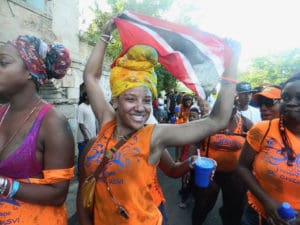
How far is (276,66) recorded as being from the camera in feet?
82.1

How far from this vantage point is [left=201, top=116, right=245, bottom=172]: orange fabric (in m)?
3.67

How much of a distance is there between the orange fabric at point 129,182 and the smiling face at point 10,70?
0.61 m

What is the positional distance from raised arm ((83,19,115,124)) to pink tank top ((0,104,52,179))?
1.89 ft

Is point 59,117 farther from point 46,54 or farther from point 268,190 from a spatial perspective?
point 268,190

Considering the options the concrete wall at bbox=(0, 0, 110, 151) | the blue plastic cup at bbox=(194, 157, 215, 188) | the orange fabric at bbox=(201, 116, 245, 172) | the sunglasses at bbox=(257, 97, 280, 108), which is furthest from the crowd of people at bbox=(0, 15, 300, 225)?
the concrete wall at bbox=(0, 0, 110, 151)

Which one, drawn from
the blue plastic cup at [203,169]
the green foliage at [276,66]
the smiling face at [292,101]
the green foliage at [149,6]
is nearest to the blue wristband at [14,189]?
the blue plastic cup at [203,169]

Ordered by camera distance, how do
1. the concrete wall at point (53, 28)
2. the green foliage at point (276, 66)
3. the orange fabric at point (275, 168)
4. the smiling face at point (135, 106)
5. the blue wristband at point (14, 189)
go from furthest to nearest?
1. the green foliage at point (276, 66)
2. the concrete wall at point (53, 28)
3. the orange fabric at point (275, 168)
4. the smiling face at point (135, 106)
5. the blue wristband at point (14, 189)

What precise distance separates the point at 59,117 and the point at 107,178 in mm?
457

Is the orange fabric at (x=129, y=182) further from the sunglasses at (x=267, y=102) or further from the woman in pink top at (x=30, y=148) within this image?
the sunglasses at (x=267, y=102)

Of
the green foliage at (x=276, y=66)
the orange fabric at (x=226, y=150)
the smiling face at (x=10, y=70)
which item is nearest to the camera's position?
the smiling face at (x=10, y=70)

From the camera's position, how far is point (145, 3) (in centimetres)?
2470

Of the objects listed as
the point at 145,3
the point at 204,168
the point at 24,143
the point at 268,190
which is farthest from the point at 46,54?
the point at 145,3

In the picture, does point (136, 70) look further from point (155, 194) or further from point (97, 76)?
point (155, 194)

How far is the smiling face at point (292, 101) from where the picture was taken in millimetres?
2193
